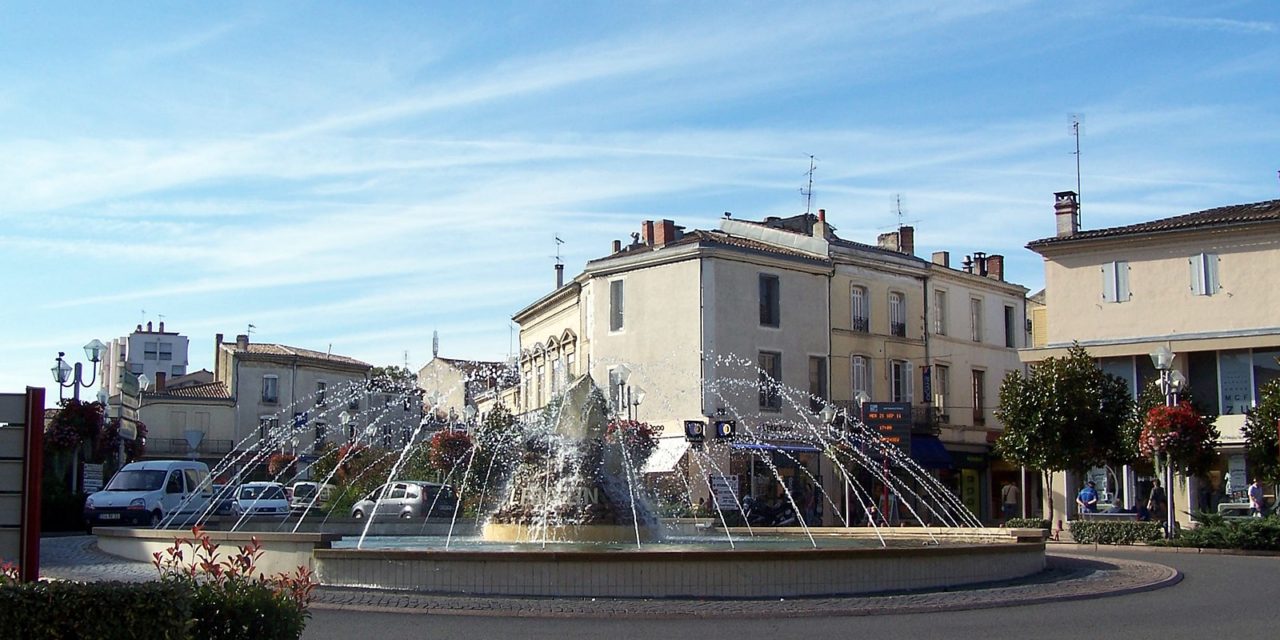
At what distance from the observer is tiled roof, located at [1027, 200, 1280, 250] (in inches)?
1501

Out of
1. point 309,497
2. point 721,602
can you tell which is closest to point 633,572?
point 721,602

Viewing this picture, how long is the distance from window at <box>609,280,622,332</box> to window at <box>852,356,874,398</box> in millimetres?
8768

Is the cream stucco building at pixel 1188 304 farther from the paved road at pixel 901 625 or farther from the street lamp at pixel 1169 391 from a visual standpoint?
the paved road at pixel 901 625

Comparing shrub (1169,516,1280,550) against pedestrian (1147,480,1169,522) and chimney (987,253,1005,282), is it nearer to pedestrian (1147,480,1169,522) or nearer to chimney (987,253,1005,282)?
pedestrian (1147,480,1169,522)

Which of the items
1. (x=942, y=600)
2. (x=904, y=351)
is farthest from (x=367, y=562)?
(x=904, y=351)

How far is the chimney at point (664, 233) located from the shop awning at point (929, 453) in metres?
11.7

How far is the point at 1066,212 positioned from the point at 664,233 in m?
15.0

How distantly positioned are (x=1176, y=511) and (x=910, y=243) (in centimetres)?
1965

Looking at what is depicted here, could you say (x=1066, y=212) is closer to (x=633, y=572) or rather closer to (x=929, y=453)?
(x=929, y=453)

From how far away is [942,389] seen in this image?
52469mm

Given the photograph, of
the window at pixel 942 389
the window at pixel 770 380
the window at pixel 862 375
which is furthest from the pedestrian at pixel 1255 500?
the window at pixel 942 389

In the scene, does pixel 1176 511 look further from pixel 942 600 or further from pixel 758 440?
pixel 942 600

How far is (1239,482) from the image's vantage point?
3738 cm

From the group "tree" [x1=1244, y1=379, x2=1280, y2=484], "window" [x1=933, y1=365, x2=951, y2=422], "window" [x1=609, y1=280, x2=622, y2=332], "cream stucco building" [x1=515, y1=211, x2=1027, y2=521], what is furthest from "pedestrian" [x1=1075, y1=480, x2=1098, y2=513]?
"window" [x1=609, y1=280, x2=622, y2=332]
